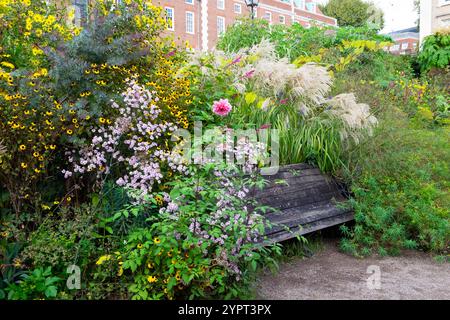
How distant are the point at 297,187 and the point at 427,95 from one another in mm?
5653

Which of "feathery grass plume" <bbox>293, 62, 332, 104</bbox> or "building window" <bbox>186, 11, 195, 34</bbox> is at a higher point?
"building window" <bbox>186, 11, 195, 34</bbox>

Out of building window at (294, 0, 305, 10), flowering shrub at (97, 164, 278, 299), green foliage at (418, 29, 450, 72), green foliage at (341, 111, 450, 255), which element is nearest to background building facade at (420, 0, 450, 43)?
green foliage at (418, 29, 450, 72)

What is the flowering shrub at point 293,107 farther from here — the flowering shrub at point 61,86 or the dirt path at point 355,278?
the dirt path at point 355,278

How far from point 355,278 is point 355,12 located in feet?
142

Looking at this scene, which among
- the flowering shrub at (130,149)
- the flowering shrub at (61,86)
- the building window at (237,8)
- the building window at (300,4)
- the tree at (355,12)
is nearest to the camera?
the flowering shrub at (61,86)

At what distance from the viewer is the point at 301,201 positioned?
4359mm

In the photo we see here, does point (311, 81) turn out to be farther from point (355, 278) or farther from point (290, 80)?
point (355, 278)

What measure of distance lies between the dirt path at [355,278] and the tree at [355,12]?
133 feet

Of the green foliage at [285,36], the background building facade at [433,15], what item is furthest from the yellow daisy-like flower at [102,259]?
the background building facade at [433,15]

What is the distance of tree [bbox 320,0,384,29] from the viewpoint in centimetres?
4244

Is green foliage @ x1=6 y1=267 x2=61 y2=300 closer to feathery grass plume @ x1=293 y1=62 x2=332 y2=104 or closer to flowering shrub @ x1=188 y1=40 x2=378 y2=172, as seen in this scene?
flowering shrub @ x1=188 y1=40 x2=378 y2=172

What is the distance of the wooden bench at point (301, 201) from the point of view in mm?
3945

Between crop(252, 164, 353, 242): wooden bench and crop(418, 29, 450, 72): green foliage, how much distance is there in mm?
9651
